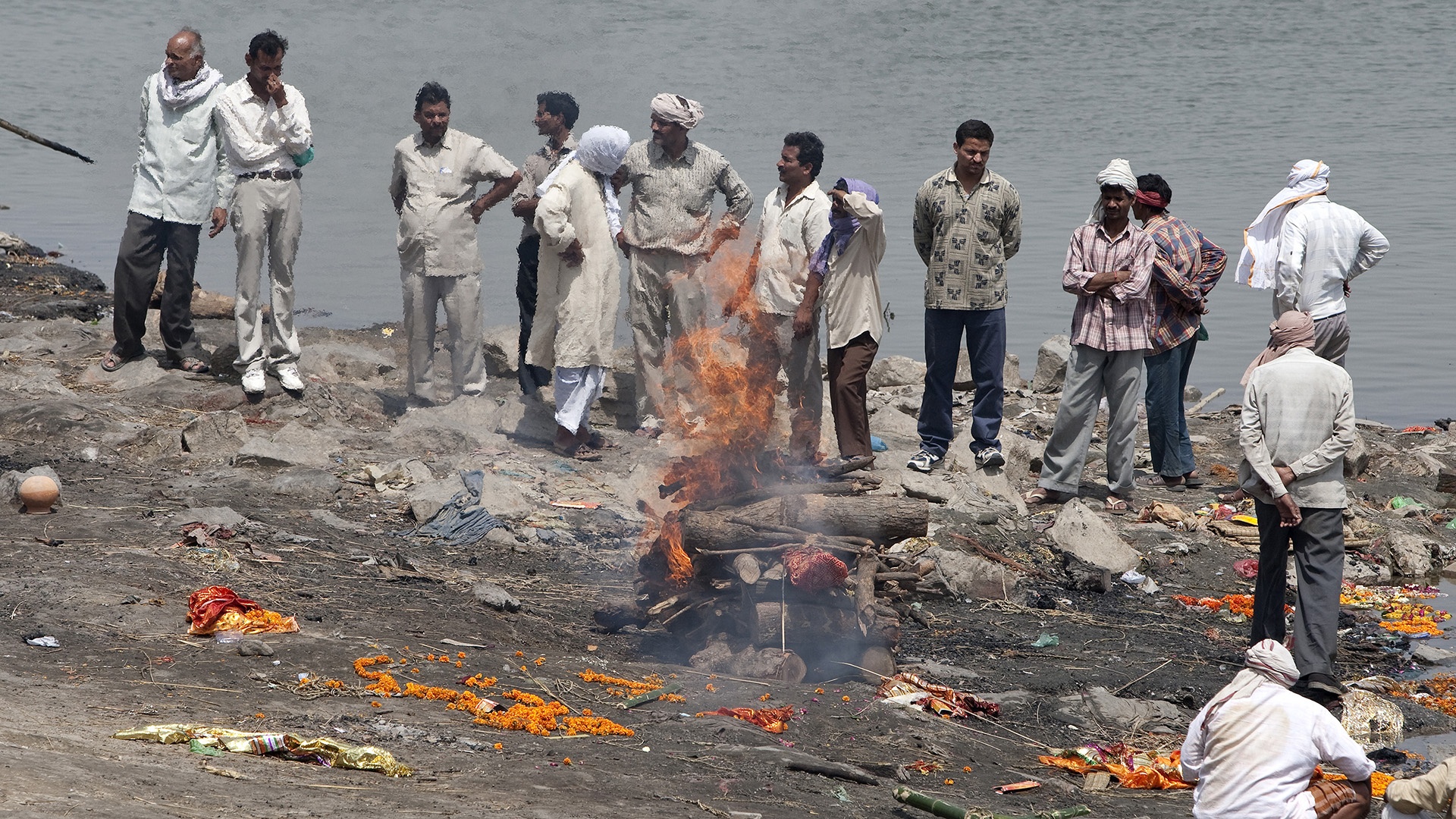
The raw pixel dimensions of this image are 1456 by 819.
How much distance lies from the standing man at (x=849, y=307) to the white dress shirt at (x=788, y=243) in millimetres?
126

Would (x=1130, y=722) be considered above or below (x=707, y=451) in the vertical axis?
below

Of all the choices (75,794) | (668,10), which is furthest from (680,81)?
(75,794)

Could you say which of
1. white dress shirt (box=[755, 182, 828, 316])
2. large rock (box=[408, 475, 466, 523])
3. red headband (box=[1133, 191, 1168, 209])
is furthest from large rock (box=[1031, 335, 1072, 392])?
large rock (box=[408, 475, 466, 523])

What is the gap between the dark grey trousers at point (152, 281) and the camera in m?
10.1

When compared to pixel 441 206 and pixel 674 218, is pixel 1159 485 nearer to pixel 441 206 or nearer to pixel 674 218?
pixel 674 218

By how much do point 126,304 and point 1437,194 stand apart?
65.8 ft

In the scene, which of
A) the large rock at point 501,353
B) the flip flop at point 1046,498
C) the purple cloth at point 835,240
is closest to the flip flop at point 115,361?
the large rock at point 501,353

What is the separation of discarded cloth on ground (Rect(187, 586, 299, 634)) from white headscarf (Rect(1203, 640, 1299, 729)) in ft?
13.3

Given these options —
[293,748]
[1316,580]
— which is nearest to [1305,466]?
[1316,580]

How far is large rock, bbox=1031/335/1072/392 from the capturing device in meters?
13.0

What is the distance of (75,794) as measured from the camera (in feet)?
12.6

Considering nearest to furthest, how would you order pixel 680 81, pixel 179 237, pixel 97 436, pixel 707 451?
pixel 707 451 → pixel 97 436 → pixel 179 237 → pixel 680 81

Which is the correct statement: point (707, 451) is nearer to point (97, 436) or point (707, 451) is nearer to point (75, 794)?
point (75, 794)

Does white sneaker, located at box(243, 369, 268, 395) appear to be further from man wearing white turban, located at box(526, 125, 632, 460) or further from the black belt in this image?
man wearing white turban, located at box(526, 125, 632, 460)
